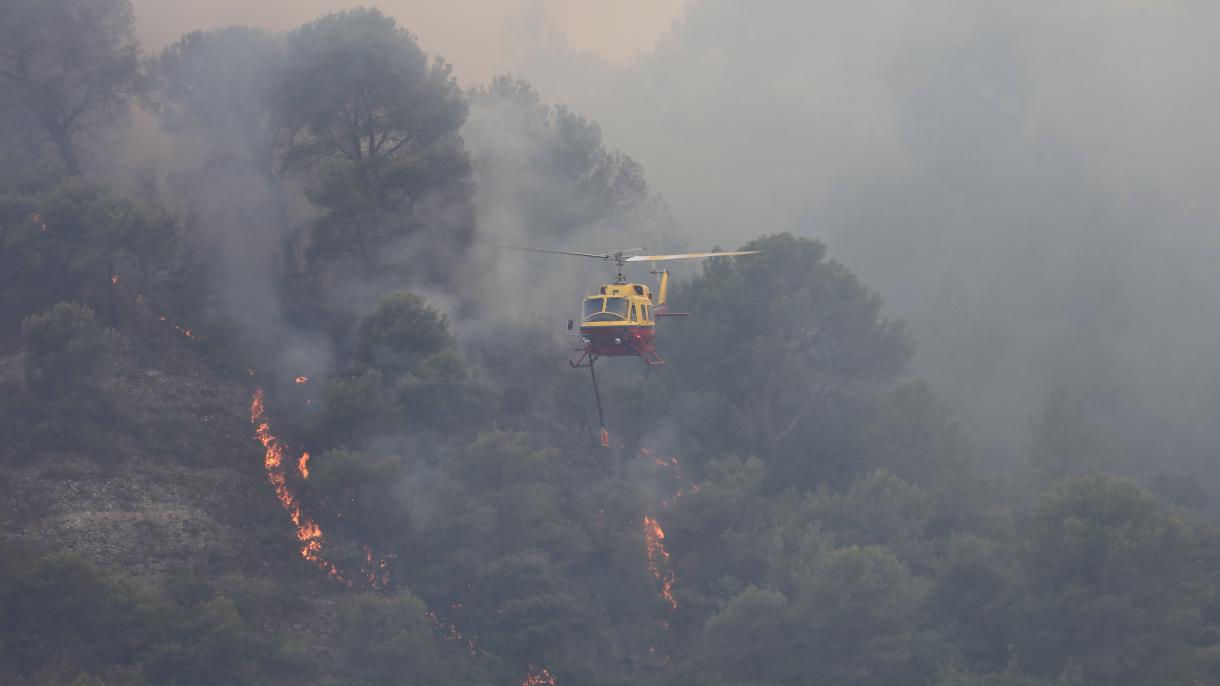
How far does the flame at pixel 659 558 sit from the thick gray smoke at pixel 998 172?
29028 mm

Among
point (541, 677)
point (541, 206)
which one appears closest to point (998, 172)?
point (541, 206)

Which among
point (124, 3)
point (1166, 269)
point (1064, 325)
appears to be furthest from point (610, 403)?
point (1166, 269)

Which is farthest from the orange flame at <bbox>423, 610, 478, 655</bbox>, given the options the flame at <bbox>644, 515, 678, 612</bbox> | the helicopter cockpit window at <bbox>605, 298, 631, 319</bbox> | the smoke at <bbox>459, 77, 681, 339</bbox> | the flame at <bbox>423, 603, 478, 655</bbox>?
the helicopter cockpit window at <bbox>605, 298, 631, 319</bbox>

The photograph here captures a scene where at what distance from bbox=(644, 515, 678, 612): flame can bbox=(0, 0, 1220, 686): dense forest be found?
382mm

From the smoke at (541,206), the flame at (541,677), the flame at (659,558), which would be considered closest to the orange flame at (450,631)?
the flame at (541,677)

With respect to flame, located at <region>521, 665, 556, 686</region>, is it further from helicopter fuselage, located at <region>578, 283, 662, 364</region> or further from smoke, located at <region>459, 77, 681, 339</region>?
smoke, located at <region>459, 77, 681, 339</region>

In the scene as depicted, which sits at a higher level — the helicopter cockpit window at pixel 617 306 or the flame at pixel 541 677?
the helicopter cockpit window at pixel 617 306

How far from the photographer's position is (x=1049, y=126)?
97750mm

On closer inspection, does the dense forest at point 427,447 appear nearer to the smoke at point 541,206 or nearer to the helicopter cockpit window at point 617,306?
the smoke at point 541,206

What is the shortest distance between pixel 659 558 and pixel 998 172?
195ft

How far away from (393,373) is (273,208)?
14.3 metres

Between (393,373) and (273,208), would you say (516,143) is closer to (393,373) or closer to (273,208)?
(273,208)

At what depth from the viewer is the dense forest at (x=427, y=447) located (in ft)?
138

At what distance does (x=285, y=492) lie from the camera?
4662cm
